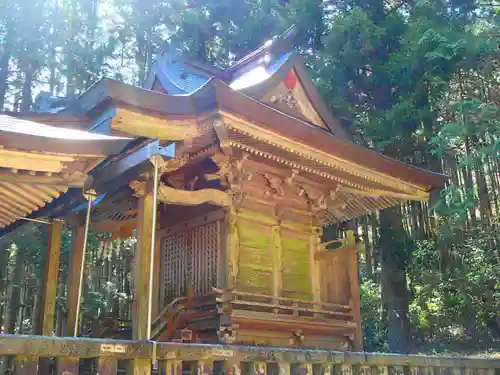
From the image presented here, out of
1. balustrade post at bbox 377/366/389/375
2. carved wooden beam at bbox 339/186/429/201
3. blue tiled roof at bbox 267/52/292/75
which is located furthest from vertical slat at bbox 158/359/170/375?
carved wooden beam at bbox 339/186/429/201

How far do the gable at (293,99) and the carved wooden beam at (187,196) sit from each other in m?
1.67

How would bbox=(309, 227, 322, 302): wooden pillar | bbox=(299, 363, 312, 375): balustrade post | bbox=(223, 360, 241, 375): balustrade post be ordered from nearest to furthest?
bbox=(223, 360, 241, 375): balustrade post
bbox=(299, 363, 312, 375): balustrade post
bbox=(309, 227, 322, 302): wooden pillar

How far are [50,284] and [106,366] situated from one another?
4.11m

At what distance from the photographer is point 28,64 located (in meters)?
15.3

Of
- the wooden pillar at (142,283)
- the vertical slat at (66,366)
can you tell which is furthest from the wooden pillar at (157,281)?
the vertical slat at (66,366)

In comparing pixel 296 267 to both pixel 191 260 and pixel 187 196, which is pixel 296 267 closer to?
pixel 191 260

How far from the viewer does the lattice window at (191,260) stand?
704cm

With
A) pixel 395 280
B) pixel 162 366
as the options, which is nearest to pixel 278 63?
pixel 162 366

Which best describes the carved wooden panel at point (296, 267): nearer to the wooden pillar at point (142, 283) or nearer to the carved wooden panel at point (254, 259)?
the carved wooden panel at point (254, 259)

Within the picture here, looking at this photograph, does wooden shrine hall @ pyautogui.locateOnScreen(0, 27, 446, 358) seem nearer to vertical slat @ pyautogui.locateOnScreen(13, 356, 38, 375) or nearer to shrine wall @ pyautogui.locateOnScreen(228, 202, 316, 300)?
shrine wall @ pyautogui.locateOnScreen(228, 202, 316, 300)

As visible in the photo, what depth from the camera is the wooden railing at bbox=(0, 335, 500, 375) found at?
2.52 metres

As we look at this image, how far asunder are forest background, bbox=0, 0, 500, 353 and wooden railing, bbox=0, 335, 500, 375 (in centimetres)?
680

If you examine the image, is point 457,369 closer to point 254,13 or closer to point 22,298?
point 22,298

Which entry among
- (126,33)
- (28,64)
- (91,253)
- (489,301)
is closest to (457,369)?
Answer: (489,301)
